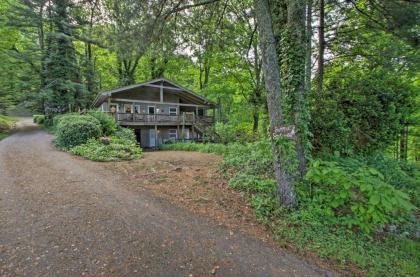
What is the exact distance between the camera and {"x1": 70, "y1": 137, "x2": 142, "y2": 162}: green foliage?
870 cm

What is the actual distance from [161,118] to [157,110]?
2.53m

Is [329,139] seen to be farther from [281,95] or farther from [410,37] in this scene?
[410,37]

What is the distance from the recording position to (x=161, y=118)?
59.3 ft

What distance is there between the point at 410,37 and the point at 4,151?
1538cm

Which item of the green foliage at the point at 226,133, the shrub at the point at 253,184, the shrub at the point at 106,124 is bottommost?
the shrub at the point at 253,184

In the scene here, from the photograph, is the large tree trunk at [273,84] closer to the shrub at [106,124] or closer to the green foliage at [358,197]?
the green foliage at [358,197]

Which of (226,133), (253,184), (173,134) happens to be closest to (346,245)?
(253,184)

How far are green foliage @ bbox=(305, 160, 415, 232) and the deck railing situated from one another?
14.7 metres

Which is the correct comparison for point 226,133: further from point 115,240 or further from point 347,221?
point 115,240

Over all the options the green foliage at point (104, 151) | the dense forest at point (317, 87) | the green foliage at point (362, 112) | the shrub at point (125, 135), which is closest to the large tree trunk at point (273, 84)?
the dense forest at point (317, 87)

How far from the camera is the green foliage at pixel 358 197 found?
123 inches

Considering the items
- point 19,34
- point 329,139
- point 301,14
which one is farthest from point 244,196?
point 19,34

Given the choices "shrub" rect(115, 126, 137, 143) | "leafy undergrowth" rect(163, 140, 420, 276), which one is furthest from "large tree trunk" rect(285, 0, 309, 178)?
"shrub" rect(115, 126, 137, 143)

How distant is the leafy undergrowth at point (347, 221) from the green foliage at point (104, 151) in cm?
616
